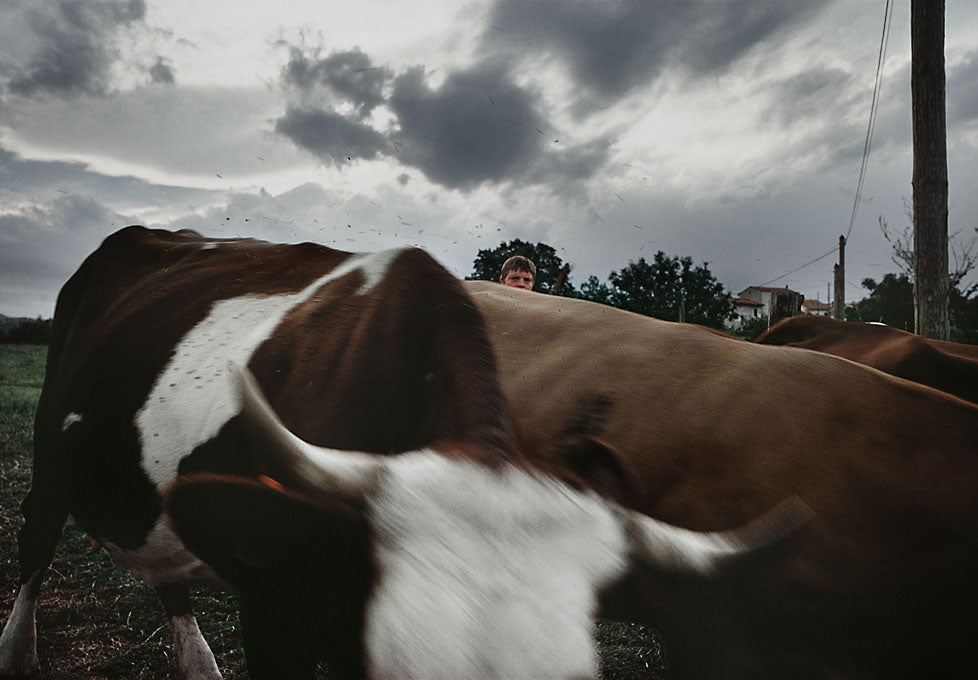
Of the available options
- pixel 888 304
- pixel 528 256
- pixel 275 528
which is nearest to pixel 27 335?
pixel 528 256

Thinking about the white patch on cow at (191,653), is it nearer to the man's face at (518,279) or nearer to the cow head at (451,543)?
the cow head at (451,543)

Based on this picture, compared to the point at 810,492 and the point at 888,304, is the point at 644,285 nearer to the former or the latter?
the point at 810,492

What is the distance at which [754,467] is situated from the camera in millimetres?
1866

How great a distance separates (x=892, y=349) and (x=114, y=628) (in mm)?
4766

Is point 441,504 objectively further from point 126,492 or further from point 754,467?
point 126,492

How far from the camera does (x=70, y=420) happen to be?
2.40m

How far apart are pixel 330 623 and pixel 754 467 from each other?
1.45 meters

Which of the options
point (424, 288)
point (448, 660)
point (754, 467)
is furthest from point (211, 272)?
point (754, 467)

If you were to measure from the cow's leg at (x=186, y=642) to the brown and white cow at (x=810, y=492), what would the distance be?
6.60ft

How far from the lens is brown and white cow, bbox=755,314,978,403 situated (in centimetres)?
285

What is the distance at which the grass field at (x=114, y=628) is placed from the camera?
2.87 m

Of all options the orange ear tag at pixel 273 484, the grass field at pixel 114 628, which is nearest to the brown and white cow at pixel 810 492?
the orange ear tag at pixel 273 484

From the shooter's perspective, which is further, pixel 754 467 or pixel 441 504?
pixel 754 467

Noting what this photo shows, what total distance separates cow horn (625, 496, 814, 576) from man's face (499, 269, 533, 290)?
4.41 meters
